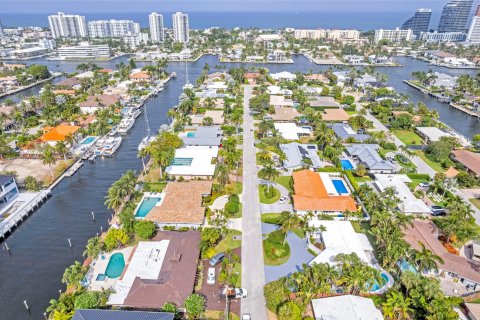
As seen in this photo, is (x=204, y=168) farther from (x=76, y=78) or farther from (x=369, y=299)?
(x=76, y=78)

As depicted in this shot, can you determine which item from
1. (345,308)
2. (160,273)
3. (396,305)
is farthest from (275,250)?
(396,305)

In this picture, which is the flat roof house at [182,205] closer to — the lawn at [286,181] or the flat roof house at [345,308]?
the lawn at [286,181]

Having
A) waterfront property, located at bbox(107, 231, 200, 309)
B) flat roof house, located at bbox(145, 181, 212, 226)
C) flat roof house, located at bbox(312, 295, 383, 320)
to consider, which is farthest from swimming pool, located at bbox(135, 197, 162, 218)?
flat roof house, located at bbox(312, 295, 383, 320)

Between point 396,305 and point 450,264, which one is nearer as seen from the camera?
point 396,305

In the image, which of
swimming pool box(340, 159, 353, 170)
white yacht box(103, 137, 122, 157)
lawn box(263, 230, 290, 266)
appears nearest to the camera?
lawn box(263, 230, 290, 266)

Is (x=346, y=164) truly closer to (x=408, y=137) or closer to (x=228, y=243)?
(x=408, y=137)

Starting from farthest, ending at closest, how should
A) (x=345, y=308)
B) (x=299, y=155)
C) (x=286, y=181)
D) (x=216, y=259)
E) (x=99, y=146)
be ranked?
(x=99, y=146), (x=299, y=155), (x=286, y=181), (x=216, y=259), (x=345, y=308)

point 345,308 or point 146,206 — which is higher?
point 345,308

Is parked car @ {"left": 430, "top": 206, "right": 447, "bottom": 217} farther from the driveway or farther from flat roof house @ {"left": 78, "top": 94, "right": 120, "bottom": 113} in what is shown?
flat roof house @ {"left": 78, "top": 94, "right": 120, "bottom": 113}
